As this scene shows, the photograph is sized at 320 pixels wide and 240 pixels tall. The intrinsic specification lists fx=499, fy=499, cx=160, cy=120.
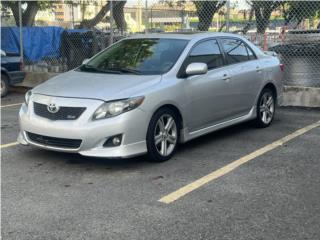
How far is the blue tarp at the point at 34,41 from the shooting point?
15.4 metres

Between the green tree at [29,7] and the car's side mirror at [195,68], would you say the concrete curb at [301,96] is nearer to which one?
the car's side mirror at [195,68]

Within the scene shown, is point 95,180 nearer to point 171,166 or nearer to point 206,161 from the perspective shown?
point 171,166

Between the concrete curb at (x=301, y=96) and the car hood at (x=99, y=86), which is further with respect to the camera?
the concrete curb at (x=301, y=96)

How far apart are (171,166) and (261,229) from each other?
1.94m

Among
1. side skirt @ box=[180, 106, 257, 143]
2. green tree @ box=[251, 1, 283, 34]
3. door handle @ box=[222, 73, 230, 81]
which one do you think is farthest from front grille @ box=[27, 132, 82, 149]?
green tree @ box=[251, 1, 283, 34]

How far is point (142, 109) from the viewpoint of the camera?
220 inches

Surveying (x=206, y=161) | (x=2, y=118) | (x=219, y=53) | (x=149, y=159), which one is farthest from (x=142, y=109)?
(x=2, y=118)

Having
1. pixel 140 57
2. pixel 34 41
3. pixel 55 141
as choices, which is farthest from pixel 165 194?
pixel 34 41

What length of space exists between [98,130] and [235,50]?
2.94 metres

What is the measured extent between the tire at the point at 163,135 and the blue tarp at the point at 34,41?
9940 millimetres

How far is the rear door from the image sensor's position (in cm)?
713

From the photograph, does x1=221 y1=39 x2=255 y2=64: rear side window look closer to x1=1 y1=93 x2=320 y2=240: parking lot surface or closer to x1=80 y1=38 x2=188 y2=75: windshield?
x1=80 y1=38 x2=188 y2=75: windshield

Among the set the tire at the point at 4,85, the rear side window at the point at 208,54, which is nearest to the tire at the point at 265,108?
the rear side window at the point at 208,54

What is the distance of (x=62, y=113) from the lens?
559 cm
